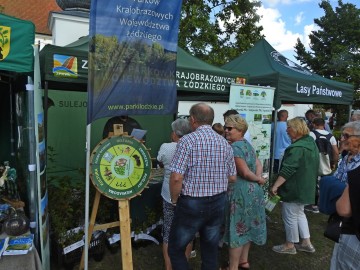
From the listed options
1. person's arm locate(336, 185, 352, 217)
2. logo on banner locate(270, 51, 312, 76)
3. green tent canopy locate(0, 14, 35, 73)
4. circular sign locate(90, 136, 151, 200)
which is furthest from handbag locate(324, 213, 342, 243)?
logo on banner locate(270, 51, 312, 76)

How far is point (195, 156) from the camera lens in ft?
7.76

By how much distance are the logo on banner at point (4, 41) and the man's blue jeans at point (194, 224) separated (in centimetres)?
169

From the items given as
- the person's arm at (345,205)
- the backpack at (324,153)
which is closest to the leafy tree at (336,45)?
the backpack at (324,153)

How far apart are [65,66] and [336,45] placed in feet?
97.3

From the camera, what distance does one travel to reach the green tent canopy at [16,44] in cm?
241

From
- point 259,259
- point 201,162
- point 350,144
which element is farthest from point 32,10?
point 350,144

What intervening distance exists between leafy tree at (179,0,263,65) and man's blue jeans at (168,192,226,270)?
10555 mm

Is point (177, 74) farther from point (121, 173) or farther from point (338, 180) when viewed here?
point (338, 180)

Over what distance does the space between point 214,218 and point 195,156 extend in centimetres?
57

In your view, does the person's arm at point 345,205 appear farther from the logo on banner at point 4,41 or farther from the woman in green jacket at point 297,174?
the logo on banner at point 4,41

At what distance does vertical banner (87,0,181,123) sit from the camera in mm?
2521

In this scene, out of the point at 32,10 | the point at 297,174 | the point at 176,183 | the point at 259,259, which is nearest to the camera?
the point at 176,183

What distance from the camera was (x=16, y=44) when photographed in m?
2.47

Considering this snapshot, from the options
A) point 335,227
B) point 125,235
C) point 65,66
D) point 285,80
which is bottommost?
point 125,235
